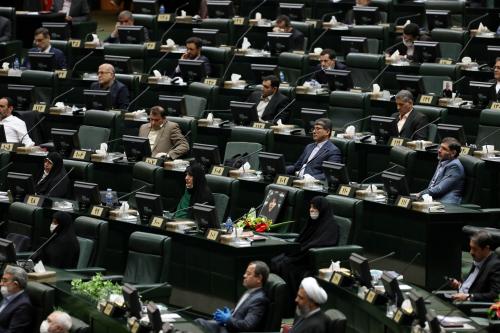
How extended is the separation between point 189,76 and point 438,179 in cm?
442

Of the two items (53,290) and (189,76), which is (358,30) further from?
(53,290)

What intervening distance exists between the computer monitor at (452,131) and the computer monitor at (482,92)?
38.0 inches

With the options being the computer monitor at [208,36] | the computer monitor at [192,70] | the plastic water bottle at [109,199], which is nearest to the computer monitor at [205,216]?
the plastic water bottle at [109,199]

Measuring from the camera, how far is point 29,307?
1012cm

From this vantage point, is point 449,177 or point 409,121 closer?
point 449,177

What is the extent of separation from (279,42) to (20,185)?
446 cm

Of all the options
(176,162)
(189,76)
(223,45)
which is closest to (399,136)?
(176,162)

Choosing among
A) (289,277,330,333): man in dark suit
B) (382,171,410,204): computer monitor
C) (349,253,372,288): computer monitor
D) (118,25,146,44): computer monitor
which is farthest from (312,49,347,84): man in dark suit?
(289,277,330,333): man in dark suit

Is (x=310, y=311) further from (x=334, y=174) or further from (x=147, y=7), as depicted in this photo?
(x=147, y=7)

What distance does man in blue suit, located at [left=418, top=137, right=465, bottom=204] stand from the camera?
40.6 ft

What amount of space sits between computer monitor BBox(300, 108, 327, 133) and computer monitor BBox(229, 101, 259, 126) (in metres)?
0.54

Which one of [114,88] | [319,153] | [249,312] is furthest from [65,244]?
[114,88]

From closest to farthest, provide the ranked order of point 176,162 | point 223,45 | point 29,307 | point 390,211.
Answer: point 29,307 → point 390,211 → point 176,162 → point 223,45

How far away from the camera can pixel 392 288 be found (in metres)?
9.70
